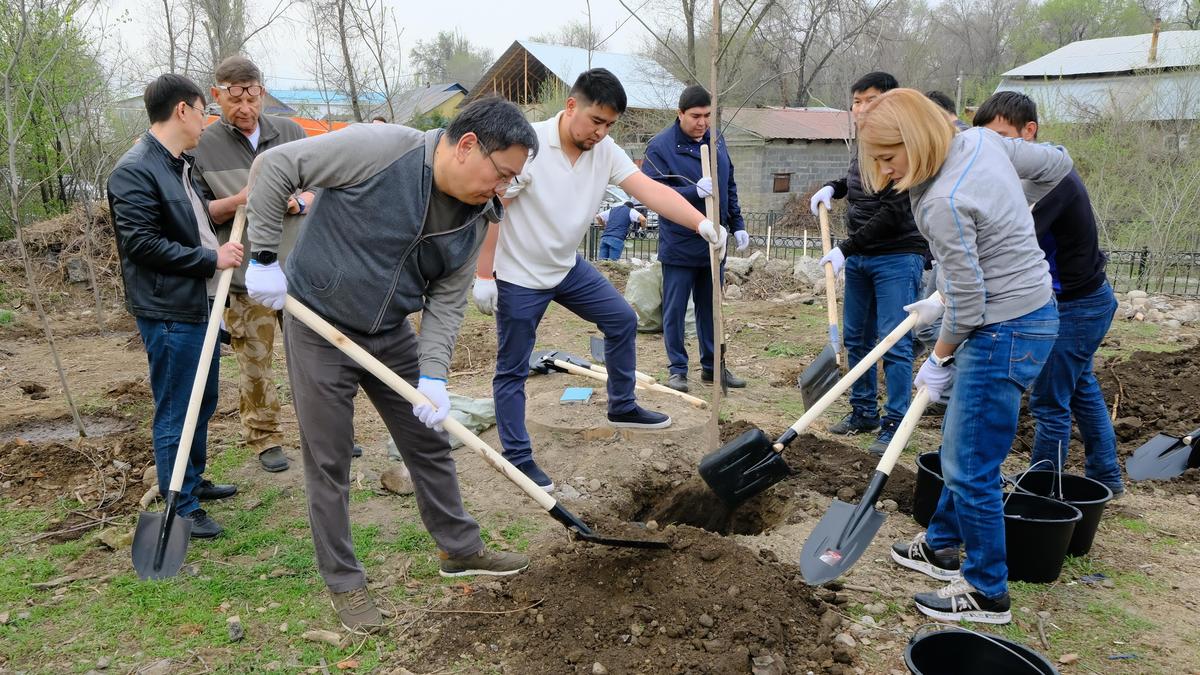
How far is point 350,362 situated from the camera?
9.25 feet

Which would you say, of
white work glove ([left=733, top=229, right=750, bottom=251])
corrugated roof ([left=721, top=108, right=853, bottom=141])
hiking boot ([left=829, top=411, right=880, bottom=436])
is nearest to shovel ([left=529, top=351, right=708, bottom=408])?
hiking boot ([left=829, top=411, right=880, bottom=436])

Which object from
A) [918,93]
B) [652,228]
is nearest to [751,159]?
[652,228]

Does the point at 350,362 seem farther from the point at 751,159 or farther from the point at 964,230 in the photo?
the point at 751,159

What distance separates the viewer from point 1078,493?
3.61 m

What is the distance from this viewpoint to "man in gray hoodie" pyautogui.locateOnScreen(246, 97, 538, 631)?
2611 millimetres

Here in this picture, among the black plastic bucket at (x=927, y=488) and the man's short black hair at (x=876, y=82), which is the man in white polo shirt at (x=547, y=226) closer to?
the man's short black hair at (x=876, y=82)

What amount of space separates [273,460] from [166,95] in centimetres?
198

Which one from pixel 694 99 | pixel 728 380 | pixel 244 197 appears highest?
pixel 694 99

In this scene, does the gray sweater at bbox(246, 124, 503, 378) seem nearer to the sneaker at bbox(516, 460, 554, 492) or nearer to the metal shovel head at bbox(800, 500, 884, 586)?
the sneaker at bbox(516, 460, 554, 492)

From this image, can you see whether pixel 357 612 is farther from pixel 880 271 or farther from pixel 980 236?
pixel 880 271

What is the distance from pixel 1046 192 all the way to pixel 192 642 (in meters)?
3.82

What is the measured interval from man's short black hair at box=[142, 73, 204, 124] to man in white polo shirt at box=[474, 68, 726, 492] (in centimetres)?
147

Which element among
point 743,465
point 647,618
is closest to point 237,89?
point 743,465

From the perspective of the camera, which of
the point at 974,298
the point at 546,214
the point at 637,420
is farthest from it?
the point at 637,420
